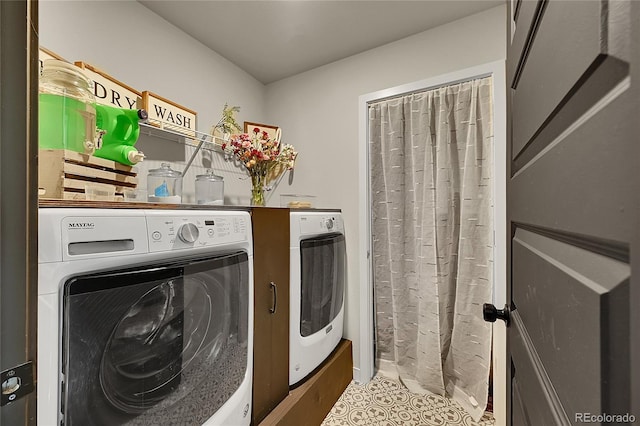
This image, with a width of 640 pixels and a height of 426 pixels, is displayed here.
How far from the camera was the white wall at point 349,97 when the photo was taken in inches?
65.2

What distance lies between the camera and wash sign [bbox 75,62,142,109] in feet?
3.89

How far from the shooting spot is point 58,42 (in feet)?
3.94

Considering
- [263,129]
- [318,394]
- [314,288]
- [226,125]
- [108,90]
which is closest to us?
[108,90]

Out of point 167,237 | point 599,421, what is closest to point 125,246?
point 167,237

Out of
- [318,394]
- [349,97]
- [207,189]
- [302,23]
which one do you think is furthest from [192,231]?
[349,97]

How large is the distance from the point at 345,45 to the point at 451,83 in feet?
2.56

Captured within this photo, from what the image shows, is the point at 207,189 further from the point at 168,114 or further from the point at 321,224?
the point at 321,224

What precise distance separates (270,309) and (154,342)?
55 cm

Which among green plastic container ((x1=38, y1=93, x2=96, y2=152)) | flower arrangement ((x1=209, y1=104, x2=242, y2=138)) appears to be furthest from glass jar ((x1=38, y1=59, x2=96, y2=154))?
flower arrangement ((x1=209, y1=104, x2=242, y2=138))

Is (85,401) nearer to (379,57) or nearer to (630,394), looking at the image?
(630,394)

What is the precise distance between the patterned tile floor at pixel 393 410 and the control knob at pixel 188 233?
136cm

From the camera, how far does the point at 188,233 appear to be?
0.85 metres

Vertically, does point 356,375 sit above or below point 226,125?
below

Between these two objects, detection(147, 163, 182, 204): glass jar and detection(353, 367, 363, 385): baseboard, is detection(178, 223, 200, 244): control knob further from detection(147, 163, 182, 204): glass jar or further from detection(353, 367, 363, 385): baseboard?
detection(353, 367, 363, 385): baseboard
